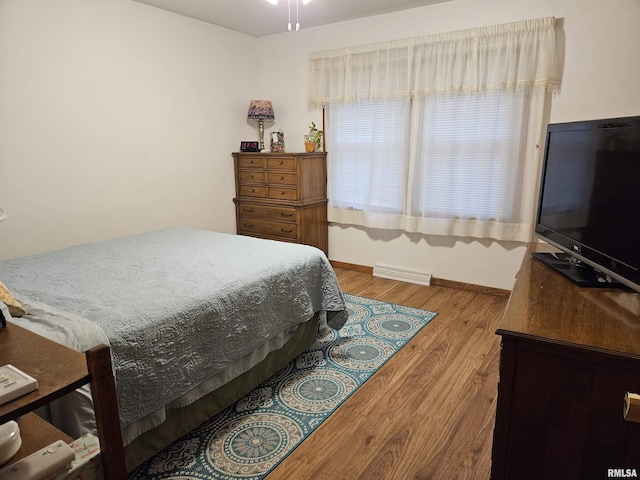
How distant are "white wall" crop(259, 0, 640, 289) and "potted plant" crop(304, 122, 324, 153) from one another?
15 cm

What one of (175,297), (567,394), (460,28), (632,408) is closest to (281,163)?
(460,28)

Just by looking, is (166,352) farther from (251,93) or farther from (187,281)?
(251,93)

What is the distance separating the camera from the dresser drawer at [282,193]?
4027 millimetres

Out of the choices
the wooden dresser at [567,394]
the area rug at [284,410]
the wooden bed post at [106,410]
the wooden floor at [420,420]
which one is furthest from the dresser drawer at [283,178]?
the wooden bed post at [106,410]

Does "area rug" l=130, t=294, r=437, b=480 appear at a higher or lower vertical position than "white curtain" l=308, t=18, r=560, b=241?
lower

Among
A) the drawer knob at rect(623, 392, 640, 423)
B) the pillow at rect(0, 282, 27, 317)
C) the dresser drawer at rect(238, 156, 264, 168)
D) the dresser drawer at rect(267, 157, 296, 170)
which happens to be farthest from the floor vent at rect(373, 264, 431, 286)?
the pillow at rect(0, 282, 27, 317)

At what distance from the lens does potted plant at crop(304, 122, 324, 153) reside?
4195 mm

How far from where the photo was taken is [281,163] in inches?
159

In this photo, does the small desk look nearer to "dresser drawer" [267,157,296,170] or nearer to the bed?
the bed

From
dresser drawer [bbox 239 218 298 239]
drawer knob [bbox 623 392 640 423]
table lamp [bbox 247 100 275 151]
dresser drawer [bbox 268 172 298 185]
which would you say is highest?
table lamp [bbox 247 100 275 151]

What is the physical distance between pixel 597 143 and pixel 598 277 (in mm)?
497

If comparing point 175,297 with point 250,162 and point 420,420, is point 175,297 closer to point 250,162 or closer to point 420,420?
point 420,420

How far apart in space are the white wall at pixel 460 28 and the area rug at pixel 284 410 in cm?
97

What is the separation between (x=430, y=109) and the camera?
11.8 feet
